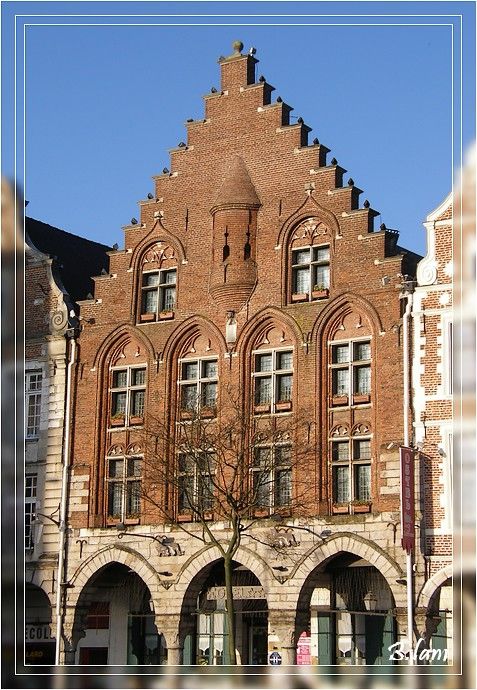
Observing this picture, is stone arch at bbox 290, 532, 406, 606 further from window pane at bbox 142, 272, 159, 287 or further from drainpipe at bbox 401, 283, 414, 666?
window pane at bbox 142, 272, 159, 287

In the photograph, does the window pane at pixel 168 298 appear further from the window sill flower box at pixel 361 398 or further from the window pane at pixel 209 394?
the window sill flower box at pixel 361 398

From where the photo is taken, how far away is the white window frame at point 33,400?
47719 millimetres

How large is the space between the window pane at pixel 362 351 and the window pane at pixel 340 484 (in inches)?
128

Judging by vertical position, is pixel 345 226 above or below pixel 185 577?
above

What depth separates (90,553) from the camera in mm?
45531

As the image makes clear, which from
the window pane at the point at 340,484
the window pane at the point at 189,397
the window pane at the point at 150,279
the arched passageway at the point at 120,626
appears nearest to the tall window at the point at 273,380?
the window pane at the point at 189,397

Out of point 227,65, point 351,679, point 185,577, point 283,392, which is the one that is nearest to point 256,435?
point 283,392

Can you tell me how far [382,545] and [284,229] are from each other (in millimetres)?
10417

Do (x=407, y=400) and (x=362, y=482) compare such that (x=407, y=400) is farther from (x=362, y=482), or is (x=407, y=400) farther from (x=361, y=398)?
(x=362, y=482)

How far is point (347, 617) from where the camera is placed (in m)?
44.9

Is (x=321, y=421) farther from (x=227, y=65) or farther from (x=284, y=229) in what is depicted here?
(x=227, y=65)

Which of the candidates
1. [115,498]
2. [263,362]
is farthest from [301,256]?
[115,498]

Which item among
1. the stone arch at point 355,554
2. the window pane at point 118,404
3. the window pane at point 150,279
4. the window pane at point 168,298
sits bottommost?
the stone arch at point 355,554

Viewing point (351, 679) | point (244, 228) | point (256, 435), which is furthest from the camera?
point (244, 228)
